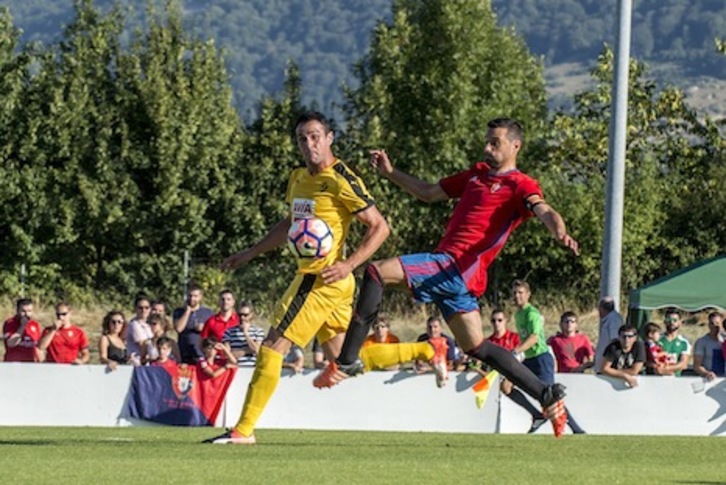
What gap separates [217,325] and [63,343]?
1.82 metres

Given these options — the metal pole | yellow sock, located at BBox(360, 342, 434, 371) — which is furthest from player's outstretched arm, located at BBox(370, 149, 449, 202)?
the metal pole

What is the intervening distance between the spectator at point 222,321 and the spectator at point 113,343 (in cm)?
103

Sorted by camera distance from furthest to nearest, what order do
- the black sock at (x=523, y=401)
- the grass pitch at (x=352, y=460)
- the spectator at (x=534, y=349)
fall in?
the black sock at (x=523, y=401) → the spectator at (x=534, y=349) → the grass pitch at (x=352, y=460)

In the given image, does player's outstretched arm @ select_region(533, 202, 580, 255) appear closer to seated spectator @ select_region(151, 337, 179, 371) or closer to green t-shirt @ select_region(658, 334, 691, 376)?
seated spectator @ select_region(151, 337, 179, 371)

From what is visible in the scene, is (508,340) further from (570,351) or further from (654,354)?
(654,354)

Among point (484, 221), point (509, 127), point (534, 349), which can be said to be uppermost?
point (509, 127)

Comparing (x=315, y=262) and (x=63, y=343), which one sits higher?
(x=315, y=262)

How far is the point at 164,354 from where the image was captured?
2012cm

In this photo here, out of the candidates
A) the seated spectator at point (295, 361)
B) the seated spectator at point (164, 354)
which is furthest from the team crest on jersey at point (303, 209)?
the seated spectator at point (164, 354)

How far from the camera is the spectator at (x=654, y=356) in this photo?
20625 mm

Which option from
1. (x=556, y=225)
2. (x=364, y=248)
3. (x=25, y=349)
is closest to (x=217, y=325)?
(x=25, y=349)

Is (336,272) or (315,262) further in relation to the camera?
(315,262)

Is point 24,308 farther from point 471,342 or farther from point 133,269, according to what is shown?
point 133,269

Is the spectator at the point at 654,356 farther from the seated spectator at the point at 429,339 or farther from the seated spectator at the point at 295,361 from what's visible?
the seated spectator at the point at 295,361
